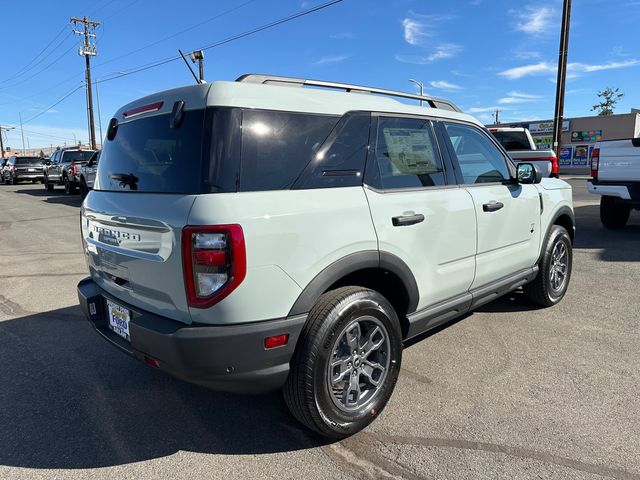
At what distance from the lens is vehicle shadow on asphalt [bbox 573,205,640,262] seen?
280 inches

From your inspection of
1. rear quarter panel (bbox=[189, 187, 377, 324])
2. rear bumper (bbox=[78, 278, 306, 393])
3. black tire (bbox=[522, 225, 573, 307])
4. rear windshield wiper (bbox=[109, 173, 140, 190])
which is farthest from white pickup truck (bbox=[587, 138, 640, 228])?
rear windshield wiper (bbox=[109, 173, 140, 190])

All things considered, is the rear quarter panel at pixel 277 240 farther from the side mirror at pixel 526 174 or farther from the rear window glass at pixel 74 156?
the rear window glass at pixel 74 156

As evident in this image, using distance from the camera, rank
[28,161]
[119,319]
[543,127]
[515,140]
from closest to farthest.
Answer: [119,319] < [515,140] < [28,161] < [543,127]

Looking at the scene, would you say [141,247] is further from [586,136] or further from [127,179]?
[586,136]

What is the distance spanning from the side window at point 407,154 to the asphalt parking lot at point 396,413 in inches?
56.2

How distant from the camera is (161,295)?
2.44 m

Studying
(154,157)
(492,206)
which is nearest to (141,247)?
(154,157)

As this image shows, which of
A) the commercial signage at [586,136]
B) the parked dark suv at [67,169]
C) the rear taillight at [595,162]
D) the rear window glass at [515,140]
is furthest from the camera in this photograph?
the commercial signage at [586,136]

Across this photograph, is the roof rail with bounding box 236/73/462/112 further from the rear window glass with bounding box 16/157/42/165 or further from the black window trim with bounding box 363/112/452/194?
the rear window glass with bounding box 16/157/42/165

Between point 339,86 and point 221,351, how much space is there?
6.02ft

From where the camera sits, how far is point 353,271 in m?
2.66

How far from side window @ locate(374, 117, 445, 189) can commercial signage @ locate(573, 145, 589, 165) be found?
40.7m

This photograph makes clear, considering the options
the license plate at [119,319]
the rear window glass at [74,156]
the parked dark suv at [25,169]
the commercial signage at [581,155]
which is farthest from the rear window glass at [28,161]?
the commercial signage at [581,155]

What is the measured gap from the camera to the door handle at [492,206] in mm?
3648
